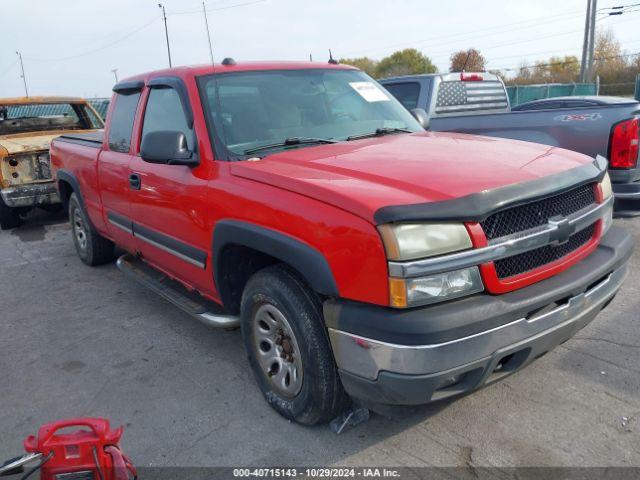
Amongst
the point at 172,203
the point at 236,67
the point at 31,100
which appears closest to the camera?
the point at 172,203

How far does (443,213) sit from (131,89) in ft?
10.5

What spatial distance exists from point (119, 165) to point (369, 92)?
2039mm

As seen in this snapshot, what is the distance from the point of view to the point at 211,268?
3338 mm

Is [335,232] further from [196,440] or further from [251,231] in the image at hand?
[196,440]

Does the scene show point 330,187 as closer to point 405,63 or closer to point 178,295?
point 178,295

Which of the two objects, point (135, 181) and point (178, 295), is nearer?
Answer: point (178, 295)

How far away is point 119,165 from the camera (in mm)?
4430

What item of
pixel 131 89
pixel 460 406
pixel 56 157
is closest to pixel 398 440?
pixel 460 406

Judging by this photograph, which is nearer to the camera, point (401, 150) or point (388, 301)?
point (388, 301)

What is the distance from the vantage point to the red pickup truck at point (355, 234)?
2.26 m

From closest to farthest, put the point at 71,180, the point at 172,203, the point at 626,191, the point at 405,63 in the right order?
the point at 172,203 < the point at 626,191 < the point at 71,180 < the point at 405,63

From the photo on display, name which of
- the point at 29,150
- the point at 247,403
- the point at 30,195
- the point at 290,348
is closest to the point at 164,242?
the point at 247,403

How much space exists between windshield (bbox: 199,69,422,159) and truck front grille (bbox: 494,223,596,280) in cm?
150

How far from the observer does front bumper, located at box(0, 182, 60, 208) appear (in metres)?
7.79
